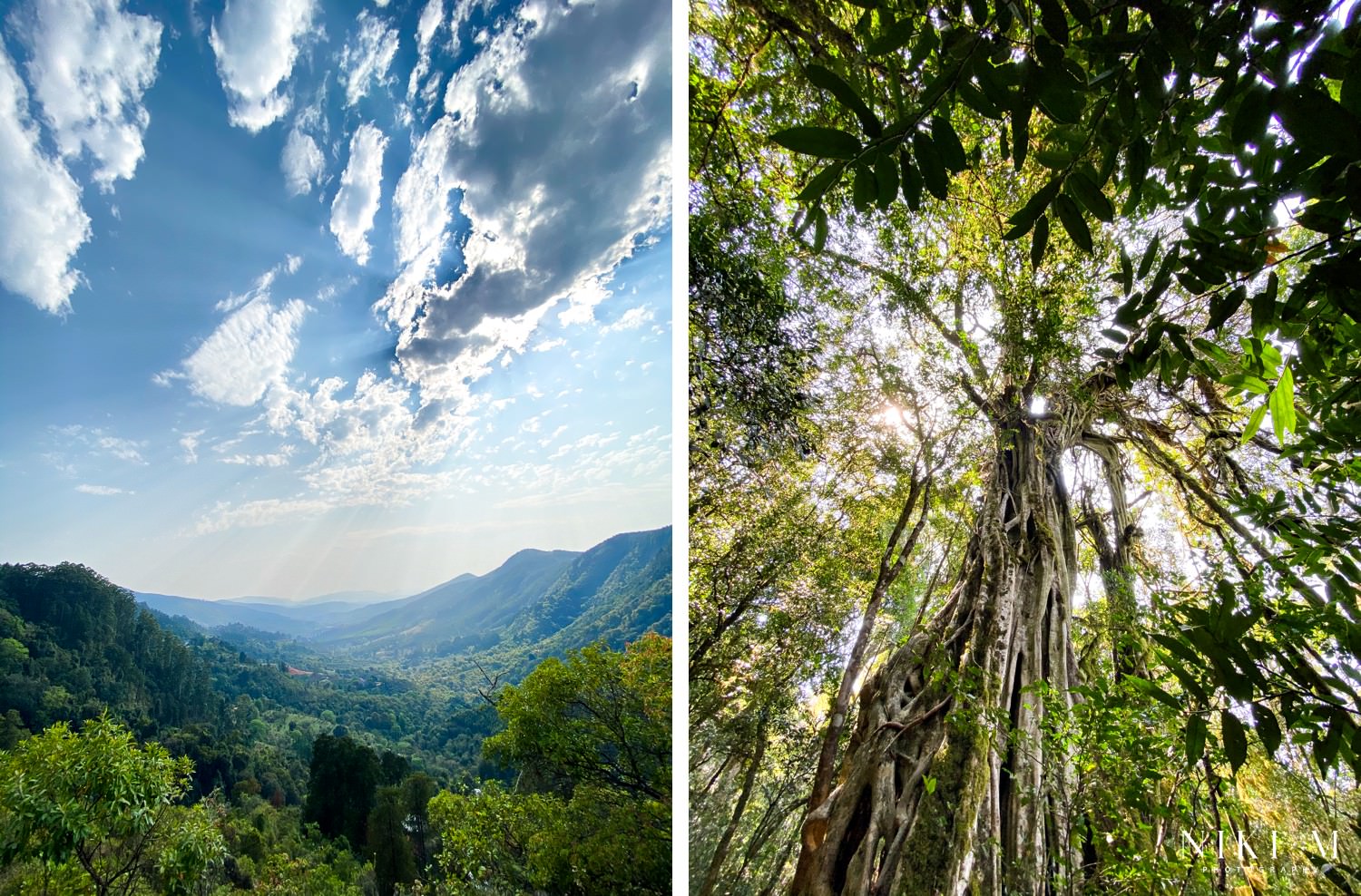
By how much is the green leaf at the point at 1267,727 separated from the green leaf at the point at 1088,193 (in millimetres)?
290

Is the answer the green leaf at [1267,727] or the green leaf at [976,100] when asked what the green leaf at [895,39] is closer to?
the green leaf at [976,100]

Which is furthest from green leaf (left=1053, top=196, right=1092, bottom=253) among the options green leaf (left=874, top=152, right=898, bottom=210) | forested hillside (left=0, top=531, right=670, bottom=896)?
forested hillside (left=0, top=531, right=670, bottom=896)

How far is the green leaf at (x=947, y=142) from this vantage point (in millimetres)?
320

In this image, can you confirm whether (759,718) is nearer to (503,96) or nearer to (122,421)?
(122,421)

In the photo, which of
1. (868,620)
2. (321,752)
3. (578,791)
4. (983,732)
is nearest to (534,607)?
(578,791)

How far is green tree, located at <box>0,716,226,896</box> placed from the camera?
100cm

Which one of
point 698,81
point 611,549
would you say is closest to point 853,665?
point 611,549

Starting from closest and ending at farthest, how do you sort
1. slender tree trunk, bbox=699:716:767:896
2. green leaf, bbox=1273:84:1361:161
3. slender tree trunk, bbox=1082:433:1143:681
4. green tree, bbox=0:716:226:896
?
green leaf, bbox=1273:84:1361:161 < green tree, bbox=0:716:226:896 < slender tree trunk, bbox=1082:433:1143:681 < slender tree trunk, bbox=699:716:767:896

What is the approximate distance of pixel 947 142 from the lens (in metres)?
0.32

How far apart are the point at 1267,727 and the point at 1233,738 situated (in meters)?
0.04

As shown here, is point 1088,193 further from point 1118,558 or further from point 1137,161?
point 1118,558

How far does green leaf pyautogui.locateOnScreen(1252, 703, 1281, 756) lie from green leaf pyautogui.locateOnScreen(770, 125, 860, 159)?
38 centimetres

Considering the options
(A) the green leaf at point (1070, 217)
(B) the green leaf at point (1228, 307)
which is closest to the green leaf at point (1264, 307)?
(B) the green leaf at point (1228, 307)

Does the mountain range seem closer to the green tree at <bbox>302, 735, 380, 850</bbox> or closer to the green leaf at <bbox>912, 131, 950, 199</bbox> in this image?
the green tree at <bbox>302, 735, 380, 850</bbox>
